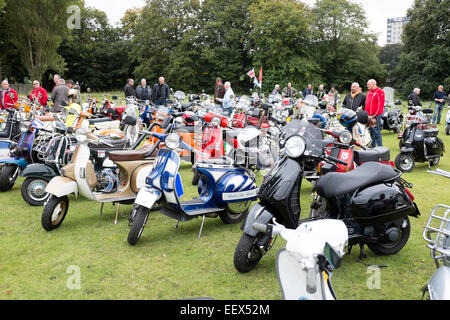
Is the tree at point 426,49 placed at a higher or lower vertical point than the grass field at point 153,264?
higher

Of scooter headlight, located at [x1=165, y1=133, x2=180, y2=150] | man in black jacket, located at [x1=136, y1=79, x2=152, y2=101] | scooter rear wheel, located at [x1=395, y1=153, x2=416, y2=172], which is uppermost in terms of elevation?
man in black jacket, located at [x1=136, y1=79, x2=152, y2=101]

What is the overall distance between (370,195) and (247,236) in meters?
1.10

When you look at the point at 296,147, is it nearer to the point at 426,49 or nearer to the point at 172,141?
the point at 172,141

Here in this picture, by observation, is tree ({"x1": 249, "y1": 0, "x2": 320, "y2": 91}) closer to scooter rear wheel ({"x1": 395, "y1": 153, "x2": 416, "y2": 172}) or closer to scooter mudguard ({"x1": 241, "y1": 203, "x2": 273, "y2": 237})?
scooter rear wheel ({"x1": 395, "y1": 153, "x2": 416, "y2": 172})

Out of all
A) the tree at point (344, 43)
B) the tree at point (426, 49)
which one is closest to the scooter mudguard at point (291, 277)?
the tree at point (426, 49)

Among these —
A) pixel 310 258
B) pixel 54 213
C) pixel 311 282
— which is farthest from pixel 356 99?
pixel 311 282

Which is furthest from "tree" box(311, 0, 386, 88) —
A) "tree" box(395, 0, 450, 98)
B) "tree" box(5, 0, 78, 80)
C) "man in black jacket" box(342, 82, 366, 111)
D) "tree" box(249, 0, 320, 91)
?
"man in black jacket" box(342, 82, 366, 111)

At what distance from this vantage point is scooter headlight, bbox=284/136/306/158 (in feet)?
9.85

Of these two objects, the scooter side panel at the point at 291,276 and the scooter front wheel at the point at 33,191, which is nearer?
the scooter side panel at the point at 291,276

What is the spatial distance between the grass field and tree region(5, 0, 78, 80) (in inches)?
1187

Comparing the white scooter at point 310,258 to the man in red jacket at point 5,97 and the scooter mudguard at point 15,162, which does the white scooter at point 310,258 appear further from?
the man in red jacket at point 5,97

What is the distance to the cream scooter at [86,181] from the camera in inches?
164

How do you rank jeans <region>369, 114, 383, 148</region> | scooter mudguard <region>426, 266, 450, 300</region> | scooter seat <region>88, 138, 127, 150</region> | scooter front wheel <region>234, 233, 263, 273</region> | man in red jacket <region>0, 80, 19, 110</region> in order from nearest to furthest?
scooter mudguard <region>426, 266, 450, 300</region> < scooter front wheel <region>234, 233, 263, 273</region> < scooter seat <region>88, 138, 127, 150</region> < jeans <region>369, 114, 383, 148</region> < man in red jacket <region>0, 80, 19, 110</region>

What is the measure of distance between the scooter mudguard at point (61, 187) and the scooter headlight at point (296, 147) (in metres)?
2.52
